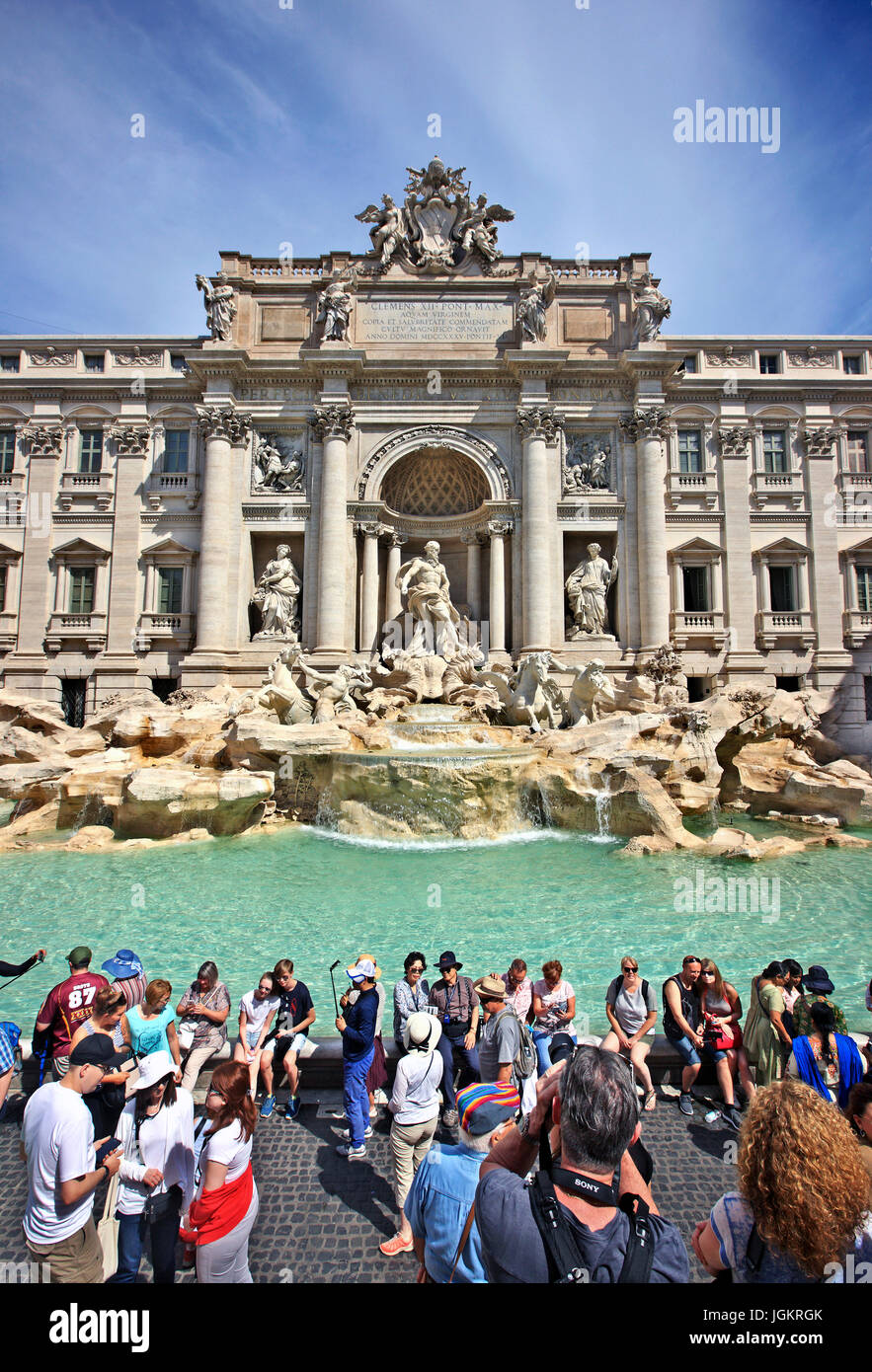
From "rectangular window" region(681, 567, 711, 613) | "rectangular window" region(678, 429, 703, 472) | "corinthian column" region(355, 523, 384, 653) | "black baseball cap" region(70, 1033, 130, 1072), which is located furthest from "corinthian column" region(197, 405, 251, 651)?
"black baseball cap" region(70, 1033, 130, 1072)

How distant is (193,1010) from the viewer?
3.78 metres

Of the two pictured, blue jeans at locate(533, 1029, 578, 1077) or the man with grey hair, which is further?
blue jeans at locate(533, 1029, 578, 1077)

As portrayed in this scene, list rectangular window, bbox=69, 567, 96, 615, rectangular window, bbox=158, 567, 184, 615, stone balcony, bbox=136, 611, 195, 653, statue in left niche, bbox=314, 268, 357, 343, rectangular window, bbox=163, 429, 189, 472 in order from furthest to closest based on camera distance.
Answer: rectangular window, bbox=163, 429, 189, 472, rectangular window, bbox=69, 567, 96, 615, rectangular window, bbox=158, 567, 184, 615, stone balcony, bbox=136, 611, 195, 653, statue in left niche, bbox=314, 268, 357, 343

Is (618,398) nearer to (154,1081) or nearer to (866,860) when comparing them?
(866,860)

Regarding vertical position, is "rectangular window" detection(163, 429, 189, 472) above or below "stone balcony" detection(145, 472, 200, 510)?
above

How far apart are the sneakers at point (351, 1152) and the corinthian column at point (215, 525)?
1802cm

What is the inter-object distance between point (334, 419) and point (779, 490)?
15049 mm

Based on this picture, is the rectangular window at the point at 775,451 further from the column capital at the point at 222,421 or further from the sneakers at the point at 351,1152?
the sneakers at the point at 351,1152

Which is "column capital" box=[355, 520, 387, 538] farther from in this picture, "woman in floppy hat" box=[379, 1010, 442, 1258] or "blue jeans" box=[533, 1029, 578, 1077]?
"woman in floppy hat" box=[379, 1010, 442, 1258]

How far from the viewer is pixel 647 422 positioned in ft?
66.6

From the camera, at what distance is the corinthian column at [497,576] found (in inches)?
797

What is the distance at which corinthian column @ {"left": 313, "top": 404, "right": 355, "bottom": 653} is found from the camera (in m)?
19.8

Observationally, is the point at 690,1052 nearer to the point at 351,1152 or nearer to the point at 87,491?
the point at 351,1152

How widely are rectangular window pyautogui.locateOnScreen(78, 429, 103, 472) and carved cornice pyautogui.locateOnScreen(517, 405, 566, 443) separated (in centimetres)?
1445
